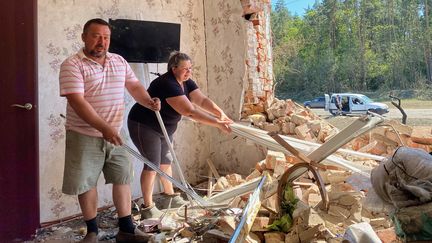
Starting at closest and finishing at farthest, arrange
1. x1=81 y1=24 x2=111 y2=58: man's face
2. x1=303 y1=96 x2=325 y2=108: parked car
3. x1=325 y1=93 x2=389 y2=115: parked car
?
x1=81 y1=24 x2=111 y2=58: man's face < x1=325 y1=93 x2=389 y2=115: parked car < x1=303 y1=96 x2=325 y2=108: parked car

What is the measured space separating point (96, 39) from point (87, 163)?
0.73m

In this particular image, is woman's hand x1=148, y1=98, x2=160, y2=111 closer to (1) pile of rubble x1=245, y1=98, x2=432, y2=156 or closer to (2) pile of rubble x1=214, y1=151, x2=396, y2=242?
(2) pile of rubble x1=214, y1=151, x2=396, y2=242

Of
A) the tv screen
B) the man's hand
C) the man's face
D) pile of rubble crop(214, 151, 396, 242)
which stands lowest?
pile of rubble crop(214, 151, 396, 242)

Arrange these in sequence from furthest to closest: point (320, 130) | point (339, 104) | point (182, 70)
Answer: point (339, 104) → point (320, 130) → point (182, 70)

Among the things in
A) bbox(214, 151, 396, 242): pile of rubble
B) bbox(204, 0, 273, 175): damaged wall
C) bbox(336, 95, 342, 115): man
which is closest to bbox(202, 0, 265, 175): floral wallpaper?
bbox(204, 0, 273, 175): damaged wall

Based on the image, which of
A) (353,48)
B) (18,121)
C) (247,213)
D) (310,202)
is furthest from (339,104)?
(18,121)

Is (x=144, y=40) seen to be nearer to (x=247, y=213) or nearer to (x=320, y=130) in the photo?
(x=320, y=130)

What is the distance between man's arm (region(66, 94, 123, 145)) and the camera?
80.6 inches

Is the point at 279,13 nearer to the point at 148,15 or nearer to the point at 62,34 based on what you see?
the point at 148,15

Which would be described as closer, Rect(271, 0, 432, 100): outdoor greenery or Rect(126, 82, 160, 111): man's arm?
Rect(126, 82, 160, 111): man's arm

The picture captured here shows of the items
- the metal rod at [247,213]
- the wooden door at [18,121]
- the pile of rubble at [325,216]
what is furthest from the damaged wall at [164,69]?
the metal rod at [247,213]

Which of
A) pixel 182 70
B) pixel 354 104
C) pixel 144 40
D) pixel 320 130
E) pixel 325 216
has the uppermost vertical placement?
pixel 144 40

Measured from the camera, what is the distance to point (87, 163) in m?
2.21

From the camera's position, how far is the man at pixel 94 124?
208 centimetres
